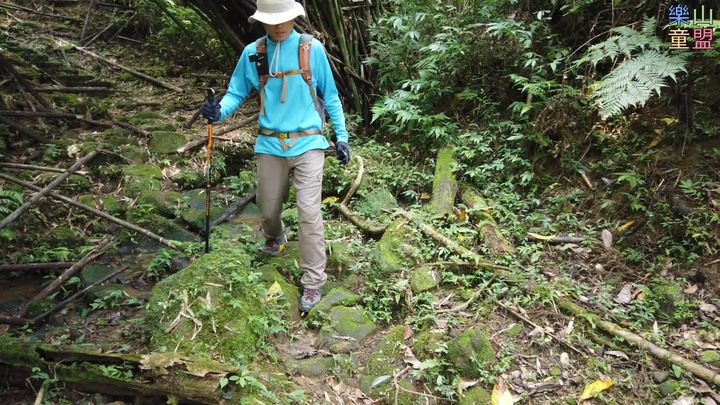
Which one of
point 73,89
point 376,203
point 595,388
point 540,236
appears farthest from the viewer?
point 73,89

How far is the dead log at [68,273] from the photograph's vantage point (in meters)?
3.61

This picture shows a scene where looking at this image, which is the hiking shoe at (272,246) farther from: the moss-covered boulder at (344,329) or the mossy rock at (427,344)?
the mossy rock at (427,344)

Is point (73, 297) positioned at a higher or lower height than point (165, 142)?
lower

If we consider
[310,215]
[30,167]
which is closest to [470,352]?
[310,215]

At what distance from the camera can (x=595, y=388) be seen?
3.38 meters

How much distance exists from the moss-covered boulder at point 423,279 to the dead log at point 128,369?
1.75 meters

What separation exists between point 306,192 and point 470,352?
1679 mm

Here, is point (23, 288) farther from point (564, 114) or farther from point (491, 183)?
point (564, 114)

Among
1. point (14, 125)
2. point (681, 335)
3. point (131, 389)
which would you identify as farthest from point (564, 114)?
point (14, 125)

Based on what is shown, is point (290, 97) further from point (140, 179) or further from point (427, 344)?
point (140, 179)

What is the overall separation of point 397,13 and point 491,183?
2.84m

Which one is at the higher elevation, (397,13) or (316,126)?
(397,13)

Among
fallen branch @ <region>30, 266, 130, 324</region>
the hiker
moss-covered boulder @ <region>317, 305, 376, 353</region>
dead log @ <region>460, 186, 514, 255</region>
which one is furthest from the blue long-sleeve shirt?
dead log @ <region>460, 186, 514, 255</region>

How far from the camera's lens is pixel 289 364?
3.42 metres
